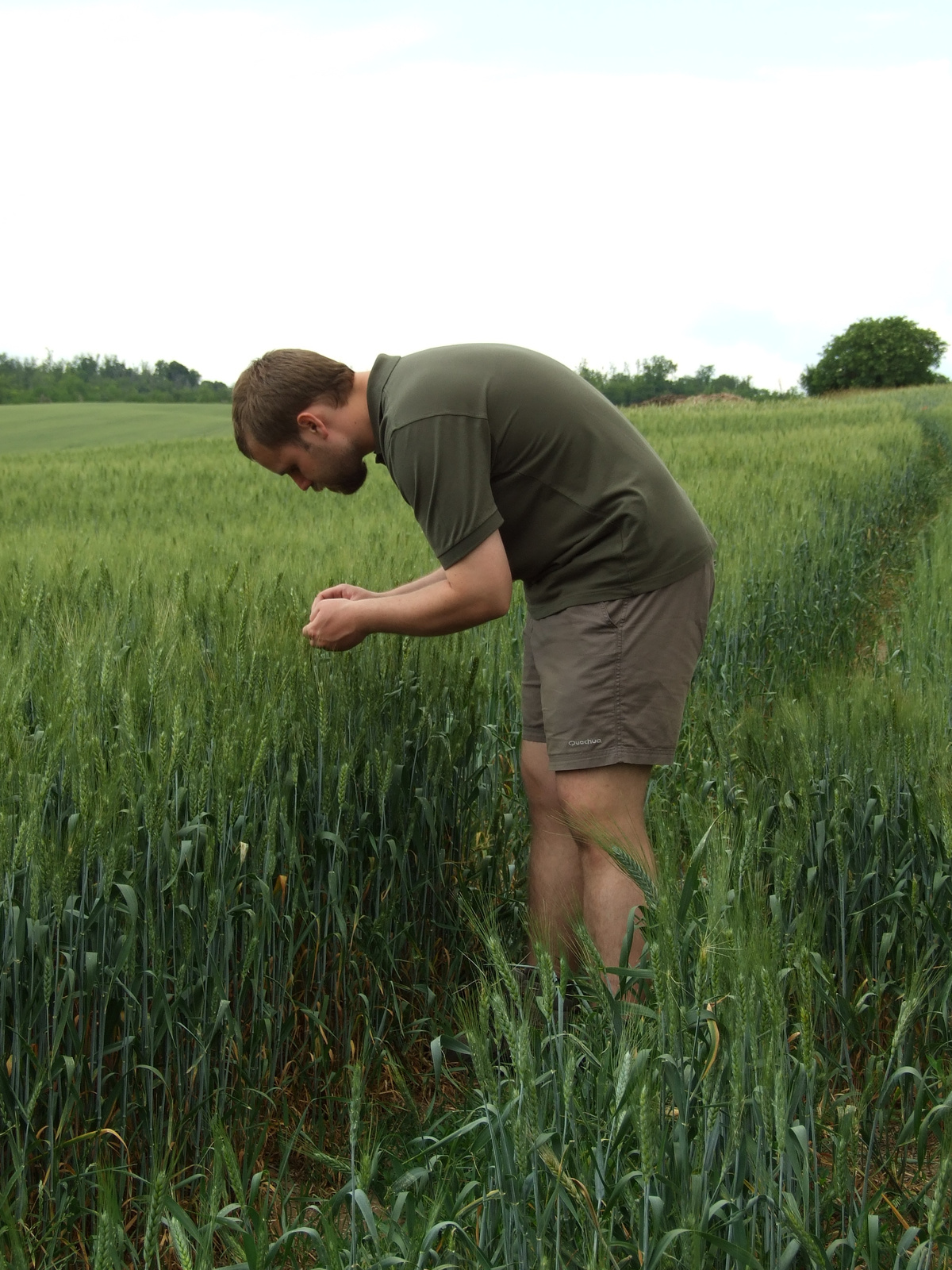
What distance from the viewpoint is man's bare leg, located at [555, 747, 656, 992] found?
2184mm

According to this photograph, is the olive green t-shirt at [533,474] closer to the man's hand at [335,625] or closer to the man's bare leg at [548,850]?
the man's hand at [335,625]

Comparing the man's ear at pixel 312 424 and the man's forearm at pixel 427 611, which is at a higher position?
the man's ear at pixel 312 424

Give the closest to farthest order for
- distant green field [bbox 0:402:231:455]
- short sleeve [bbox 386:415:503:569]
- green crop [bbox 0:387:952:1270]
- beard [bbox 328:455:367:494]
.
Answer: green crop [bbox 0:387:952:1270]
short sleeve [bbox 386:415:503:569]
beard [bbox 328:455:367:494]
distant green field [bbox 0:402:231:455]

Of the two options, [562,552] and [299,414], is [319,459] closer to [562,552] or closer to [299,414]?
[299,414]

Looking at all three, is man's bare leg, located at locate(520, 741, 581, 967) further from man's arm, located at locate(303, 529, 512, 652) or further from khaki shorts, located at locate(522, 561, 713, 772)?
man's arm, located at locate(303, 529, 512, 652)

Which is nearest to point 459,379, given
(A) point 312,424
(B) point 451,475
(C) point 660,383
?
(B) point 451,475

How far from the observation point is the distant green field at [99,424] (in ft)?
91.2

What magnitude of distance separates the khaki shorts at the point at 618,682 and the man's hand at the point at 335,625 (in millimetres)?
409

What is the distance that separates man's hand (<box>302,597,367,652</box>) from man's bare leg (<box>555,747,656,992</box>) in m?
0.50

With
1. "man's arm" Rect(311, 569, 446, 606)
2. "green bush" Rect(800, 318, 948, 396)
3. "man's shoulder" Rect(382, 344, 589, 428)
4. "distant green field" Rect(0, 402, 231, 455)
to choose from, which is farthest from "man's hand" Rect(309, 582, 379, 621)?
"green bush" Rect(800, 318, 948, 396)

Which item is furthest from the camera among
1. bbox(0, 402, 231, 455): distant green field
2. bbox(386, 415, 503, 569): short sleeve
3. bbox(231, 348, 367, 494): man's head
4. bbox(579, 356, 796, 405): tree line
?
bbox(579, 356, 796, 405): tree line

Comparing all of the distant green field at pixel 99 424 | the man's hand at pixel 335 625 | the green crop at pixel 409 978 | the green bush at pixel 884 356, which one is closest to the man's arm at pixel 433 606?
the man's hand at pixel 335 625

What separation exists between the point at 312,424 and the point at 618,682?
775 mm

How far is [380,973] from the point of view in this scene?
2.34 metres
